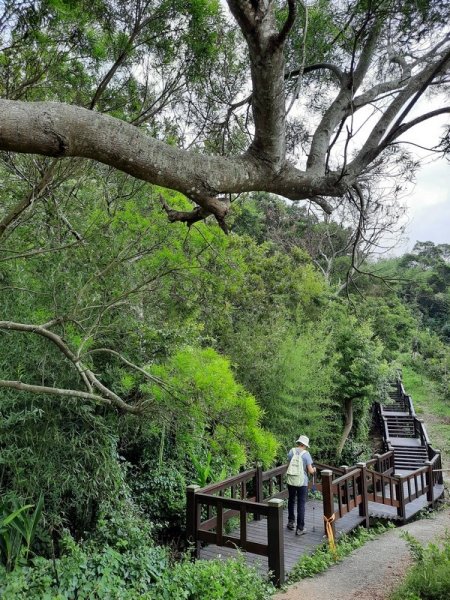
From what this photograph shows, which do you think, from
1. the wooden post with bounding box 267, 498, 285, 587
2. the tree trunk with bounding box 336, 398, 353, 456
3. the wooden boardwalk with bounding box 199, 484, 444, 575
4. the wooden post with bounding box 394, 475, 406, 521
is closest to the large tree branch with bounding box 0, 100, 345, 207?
the wooden post with bounding box 267, 498, 285, 587

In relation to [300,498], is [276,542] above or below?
below

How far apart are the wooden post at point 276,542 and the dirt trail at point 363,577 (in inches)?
6.4

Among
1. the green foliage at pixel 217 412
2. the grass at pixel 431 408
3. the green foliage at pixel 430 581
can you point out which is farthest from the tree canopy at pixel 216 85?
the grass at pixel 431 408

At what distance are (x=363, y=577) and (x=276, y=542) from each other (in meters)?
1.00

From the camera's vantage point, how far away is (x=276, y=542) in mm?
4883

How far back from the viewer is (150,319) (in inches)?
234

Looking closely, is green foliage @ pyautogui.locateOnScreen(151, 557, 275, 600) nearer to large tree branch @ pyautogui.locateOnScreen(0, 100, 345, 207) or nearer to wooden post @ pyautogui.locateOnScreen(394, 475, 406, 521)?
large tree branch @ pyautogui.locateOnScreen(0, 100, 345, 207)

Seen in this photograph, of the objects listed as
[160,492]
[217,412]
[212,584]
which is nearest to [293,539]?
[160,492]

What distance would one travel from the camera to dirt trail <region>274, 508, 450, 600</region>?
4555 millimetres

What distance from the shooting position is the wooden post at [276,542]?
4.85 m

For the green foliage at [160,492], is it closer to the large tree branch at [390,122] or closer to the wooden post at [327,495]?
the wooden post at [327,495]

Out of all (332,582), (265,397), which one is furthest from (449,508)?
(332,582)

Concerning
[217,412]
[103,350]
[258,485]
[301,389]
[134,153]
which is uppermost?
[134,153]

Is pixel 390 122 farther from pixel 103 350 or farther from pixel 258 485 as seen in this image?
pixel 258 485
